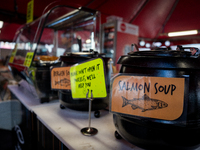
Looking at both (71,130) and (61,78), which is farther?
(61,78)

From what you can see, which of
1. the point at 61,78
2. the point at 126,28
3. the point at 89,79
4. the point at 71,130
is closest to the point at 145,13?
the point at 126,28

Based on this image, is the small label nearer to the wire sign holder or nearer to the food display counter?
the food display counter

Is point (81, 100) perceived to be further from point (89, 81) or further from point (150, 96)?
point (150, 96)

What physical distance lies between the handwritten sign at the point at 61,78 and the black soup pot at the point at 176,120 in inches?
18.1

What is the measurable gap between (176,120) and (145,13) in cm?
852

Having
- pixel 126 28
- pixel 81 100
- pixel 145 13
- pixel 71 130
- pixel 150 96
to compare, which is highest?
pixel 145 13

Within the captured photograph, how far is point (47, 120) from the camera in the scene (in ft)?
2.60

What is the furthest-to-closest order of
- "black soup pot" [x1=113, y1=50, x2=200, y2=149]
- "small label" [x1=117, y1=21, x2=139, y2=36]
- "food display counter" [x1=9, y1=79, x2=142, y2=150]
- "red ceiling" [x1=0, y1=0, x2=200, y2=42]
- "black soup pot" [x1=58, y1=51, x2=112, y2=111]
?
1. "red ceiling" [x1=0, y1=0, x2=200, y2=42]
2. "small label" [x1=117, y1=21, x2=139, y2=36]
3. "black soup pot" [x1=58, y1=51, x2=112, y2=111]
4. "food display counter" [x1=9, y1=79, x2=142, y2=150]
5. "black soup pot" [x1=113, y1=50, x2=200, y2=149]

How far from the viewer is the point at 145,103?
45 cm

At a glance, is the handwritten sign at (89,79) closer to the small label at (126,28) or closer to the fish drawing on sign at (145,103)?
the fish drawing on sign at (145,103)

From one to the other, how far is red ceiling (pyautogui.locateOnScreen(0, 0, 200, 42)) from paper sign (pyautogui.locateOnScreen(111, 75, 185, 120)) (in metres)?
5.52

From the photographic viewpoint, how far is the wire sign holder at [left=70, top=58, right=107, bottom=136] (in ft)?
2.03

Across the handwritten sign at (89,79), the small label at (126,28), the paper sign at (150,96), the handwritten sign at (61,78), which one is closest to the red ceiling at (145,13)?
the small label at (126,28)

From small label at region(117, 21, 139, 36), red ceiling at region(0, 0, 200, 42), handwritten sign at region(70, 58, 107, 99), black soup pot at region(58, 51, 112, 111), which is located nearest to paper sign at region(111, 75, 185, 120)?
handwritten sign at region(70, 58, 107, 99)
